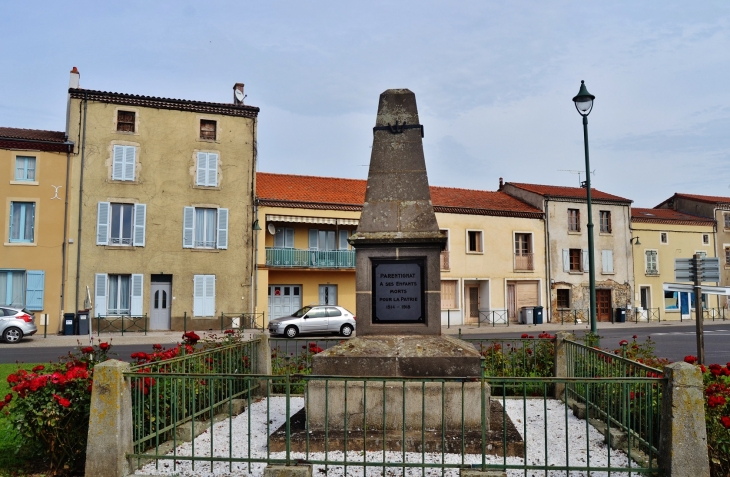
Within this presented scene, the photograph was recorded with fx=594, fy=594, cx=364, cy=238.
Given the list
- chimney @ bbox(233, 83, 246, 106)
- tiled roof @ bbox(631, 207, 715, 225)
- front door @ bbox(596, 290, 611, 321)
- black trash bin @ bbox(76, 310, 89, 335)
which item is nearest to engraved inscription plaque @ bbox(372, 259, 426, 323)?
black trash bin @ bbox(76, 310, 89, 335)

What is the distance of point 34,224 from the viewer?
85.6 feet

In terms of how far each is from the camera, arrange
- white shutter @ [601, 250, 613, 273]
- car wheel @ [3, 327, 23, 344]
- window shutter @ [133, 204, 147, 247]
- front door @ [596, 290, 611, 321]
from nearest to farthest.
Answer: car wheel @ [3, 327, 23, 344] → window shutter @ [133, 204, 147, 247] → white shutter @ [601, 250, 613, 273] → front door @ [596, 290, 611, 321]

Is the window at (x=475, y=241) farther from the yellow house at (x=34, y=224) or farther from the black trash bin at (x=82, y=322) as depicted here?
the yellow house at (x=34, y=224)

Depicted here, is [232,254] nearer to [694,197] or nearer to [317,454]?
[317,454]

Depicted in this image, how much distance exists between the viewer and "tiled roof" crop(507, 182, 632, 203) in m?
37.2

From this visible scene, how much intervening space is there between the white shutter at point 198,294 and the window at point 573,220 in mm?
22740

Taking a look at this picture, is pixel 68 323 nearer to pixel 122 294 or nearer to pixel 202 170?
pixel 122 294

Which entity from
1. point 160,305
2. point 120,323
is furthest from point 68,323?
point 160,305

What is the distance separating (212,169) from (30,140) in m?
7.85

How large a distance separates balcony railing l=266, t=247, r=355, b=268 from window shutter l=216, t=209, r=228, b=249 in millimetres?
2177

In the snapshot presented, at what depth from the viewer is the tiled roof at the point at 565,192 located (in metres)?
37.2

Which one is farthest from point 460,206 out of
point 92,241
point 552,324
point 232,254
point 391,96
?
point 391,96

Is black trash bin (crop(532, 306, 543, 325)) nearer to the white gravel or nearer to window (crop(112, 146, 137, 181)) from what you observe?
window (crop(112, 146, 137, 181))

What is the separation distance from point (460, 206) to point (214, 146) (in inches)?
560
